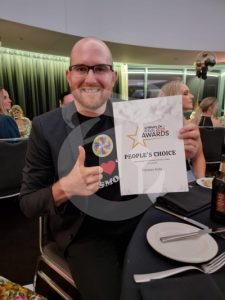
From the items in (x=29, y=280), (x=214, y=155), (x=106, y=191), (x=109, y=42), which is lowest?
(x=29, y=280)

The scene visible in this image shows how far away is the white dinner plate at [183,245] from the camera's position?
59 centimetres

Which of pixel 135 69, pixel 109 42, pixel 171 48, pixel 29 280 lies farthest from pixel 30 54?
pixel 29 280

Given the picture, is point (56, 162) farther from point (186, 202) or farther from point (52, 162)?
point (186, 202)

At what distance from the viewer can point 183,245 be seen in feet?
2.13

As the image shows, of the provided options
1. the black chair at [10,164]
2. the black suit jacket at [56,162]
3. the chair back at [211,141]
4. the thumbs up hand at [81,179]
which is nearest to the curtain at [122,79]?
the chair back at [211,141]

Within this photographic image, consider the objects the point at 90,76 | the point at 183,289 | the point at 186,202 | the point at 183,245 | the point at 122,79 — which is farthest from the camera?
the point at 122,79

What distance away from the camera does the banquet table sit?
0.48 meters

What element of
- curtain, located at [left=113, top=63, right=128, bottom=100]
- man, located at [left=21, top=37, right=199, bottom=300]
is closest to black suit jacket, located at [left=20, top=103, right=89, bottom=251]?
man, located at [left=21, top=37, right=199, bottom=300]

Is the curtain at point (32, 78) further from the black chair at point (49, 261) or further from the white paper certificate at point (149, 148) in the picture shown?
the white paper certificate at point (149, 148)

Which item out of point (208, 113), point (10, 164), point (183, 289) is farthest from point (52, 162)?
point (208, 113)

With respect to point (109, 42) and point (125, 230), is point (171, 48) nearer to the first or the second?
point (109, 42)

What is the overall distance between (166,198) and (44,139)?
550 millimetres

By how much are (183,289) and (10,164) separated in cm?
188

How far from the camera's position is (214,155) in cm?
297
